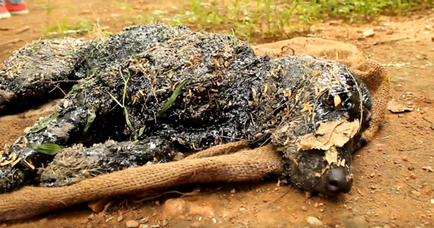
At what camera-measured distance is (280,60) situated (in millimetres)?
2246

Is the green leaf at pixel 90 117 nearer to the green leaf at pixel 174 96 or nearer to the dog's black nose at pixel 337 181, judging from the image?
the green leaf at pixel 174 96

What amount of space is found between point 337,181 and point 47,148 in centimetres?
136

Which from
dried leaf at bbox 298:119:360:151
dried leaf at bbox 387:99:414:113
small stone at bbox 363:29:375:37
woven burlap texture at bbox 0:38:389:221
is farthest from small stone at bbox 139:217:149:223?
small stone at bbox 363:29:375:37

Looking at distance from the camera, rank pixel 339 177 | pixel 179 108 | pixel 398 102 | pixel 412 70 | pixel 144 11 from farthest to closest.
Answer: pixel 144 11 < pixel 412 70 < pixel 398 102 < pixel 179 108 < pixel 339 177

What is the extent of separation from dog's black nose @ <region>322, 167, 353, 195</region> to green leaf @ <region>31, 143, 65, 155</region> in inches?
50.5

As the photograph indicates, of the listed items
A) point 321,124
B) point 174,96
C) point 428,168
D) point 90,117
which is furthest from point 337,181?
point 90,117

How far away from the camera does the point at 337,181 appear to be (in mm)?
1714

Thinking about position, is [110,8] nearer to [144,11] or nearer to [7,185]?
[144,11]

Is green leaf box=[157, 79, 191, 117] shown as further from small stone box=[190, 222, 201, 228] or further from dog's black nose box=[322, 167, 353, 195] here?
dog's black nose box=[322, 167, 353, 195]

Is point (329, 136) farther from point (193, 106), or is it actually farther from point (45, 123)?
point (45, 123)

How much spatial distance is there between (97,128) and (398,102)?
5.91 ft

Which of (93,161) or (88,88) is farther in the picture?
(88,88)

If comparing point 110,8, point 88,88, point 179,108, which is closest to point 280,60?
point 179,108

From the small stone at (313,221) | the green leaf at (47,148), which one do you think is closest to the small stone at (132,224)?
the green leaf at (47,148)
